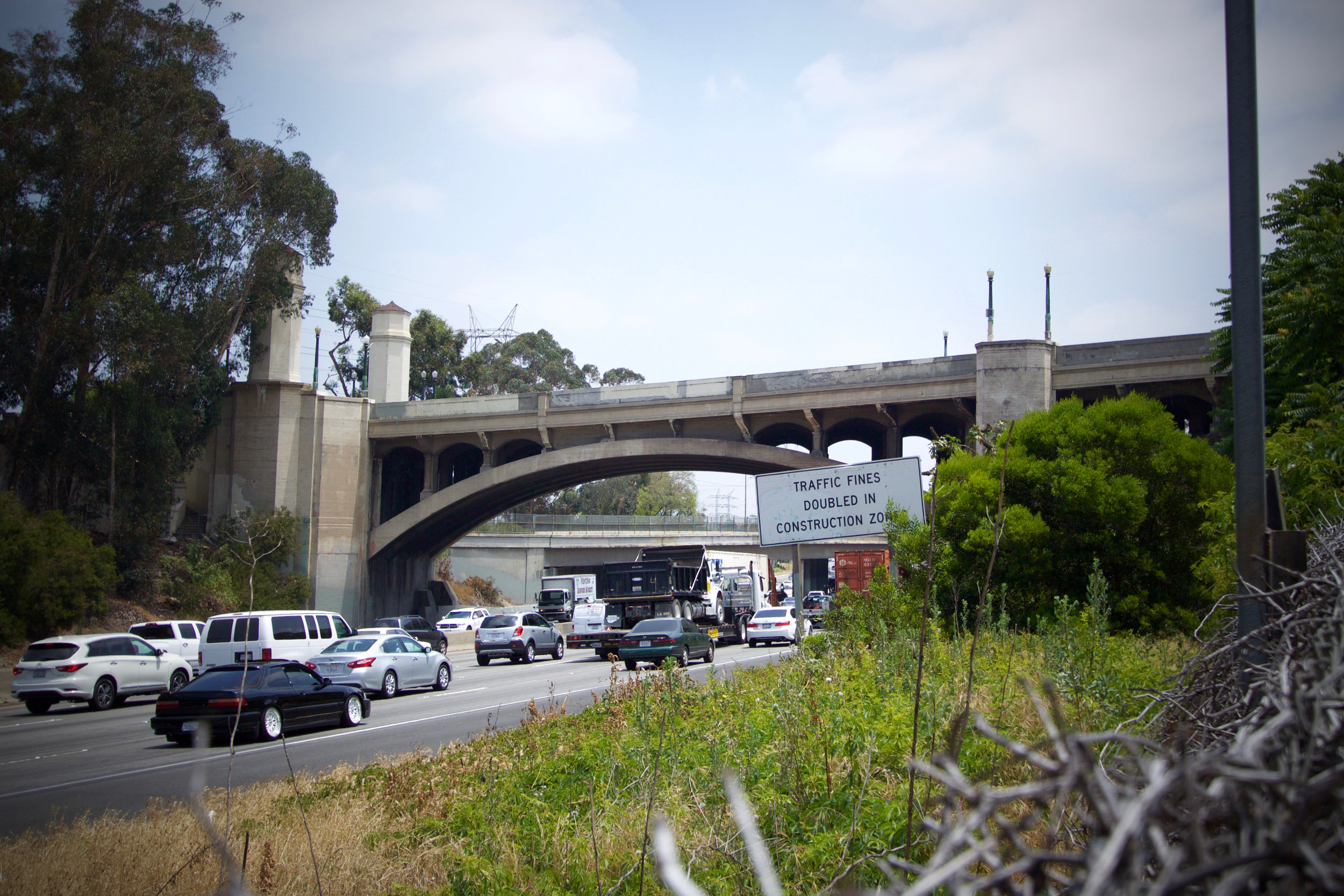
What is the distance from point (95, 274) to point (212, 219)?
546 centimetres

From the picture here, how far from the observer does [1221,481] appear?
17453 millimetres

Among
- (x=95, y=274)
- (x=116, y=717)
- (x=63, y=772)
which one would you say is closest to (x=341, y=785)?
(x=63, y=772)

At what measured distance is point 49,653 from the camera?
2141 centimetres

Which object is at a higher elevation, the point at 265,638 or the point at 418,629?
the point at 265,638

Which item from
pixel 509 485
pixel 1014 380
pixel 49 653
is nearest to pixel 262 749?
pixel 49 653

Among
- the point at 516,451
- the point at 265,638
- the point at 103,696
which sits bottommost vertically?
the point at 103,696

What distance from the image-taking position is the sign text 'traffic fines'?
11.2 metres

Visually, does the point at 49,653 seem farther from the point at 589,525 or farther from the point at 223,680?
the point at 589,525

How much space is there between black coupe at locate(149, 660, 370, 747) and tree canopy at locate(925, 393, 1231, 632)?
1021 centimetres

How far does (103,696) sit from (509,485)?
86.0 feet

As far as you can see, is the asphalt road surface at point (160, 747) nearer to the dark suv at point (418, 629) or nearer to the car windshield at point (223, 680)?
the car windshield at point (223, 680)

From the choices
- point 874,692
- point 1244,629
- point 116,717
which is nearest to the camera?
point 1244,629

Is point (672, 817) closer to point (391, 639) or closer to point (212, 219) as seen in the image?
point (391, 639)

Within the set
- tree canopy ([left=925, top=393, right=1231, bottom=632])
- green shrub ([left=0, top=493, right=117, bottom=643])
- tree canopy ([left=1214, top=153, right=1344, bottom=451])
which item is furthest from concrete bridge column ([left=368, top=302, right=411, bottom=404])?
tree canopy ([left=1214, top=153, right=1344, bottom=451])
